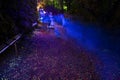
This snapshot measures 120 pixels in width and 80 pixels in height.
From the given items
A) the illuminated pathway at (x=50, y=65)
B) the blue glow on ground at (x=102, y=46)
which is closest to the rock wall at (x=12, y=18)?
the illuminated pathway at (x=50, y=65)

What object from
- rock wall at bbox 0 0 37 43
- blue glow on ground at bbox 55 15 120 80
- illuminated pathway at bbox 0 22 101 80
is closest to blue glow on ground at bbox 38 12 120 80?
blue glow on ground at bbox 55 15 120 80

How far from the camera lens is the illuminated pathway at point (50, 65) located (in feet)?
17.3

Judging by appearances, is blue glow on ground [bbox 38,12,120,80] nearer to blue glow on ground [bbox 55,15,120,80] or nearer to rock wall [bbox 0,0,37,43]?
blue glow on ground [bbox 55,15,120,80]

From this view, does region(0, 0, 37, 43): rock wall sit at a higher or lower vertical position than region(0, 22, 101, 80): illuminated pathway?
higher

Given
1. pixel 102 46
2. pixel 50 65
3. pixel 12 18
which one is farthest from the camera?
pixel 12 18

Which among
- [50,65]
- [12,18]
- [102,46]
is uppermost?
[12,18]

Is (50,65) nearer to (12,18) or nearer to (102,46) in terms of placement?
(102,46)

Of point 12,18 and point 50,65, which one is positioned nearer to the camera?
point 50,65

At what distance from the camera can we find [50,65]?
20.1 feet

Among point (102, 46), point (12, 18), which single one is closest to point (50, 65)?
point (102, 46)

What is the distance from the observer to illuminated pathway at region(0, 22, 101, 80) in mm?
5277

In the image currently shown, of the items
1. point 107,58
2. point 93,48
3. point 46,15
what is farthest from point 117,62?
point 46,15

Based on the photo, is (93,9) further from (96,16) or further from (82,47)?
(82,47)

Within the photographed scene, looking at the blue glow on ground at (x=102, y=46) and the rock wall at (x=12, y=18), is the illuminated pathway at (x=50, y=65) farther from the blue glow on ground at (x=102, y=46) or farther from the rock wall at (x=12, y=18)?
the rock wall at (x=12, y=18)
